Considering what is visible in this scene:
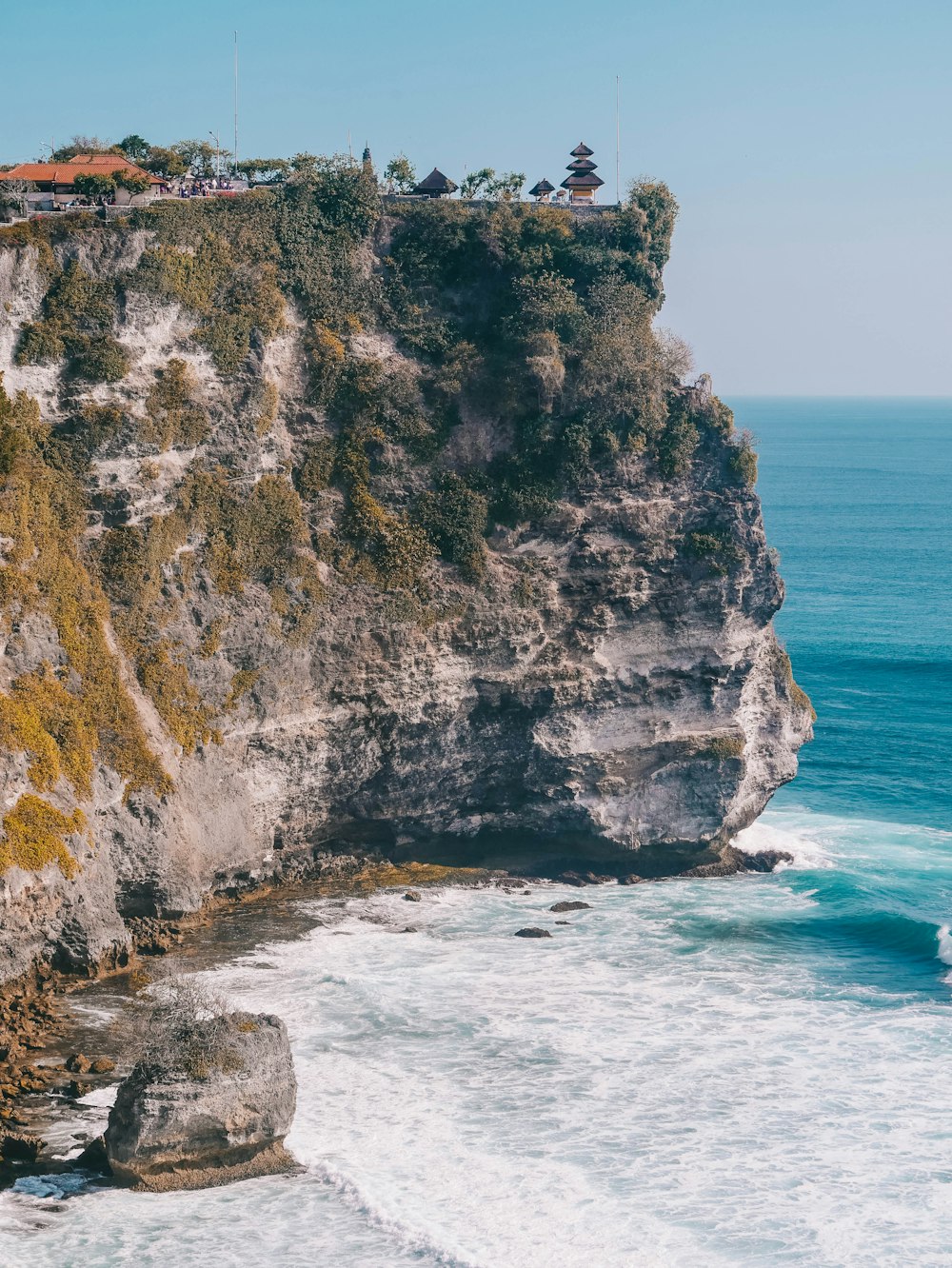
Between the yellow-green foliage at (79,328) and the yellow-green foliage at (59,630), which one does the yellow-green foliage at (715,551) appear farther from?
the yellow-green foliage at (79,328)

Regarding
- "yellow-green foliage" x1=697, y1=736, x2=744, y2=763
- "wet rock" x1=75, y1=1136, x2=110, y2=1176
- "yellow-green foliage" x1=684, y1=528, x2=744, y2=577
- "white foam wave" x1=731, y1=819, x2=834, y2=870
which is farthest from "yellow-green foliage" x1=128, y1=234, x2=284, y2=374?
"white foam wave" x1=731, y1=819, x2=834, y2=870

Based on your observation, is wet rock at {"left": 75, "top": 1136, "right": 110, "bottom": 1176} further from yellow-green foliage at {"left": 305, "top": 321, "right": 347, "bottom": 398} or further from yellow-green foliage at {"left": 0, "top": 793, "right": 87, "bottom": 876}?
yellow-green foliage at {"left": 305, "top": 321, "right": 347, "bottom": 398}

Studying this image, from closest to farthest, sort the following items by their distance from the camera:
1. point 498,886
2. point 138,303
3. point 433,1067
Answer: point 433,1067, point 138,303, point 498,886

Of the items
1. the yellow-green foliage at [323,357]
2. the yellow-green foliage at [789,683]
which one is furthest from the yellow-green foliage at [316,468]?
the yellow-green foliage at [789,683]

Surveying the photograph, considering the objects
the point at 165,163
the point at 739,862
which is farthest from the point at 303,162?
the point at 739,862

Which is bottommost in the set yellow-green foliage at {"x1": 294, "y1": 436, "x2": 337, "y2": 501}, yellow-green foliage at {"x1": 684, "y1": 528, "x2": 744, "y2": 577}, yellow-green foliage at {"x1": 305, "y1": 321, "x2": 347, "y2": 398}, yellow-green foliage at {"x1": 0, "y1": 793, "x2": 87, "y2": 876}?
yellow-green foliage at {"x1": 0, "y1": 793, "x2": 87, "y2": 876}

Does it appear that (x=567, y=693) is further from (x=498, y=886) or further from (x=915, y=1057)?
(x=915, y=1057)

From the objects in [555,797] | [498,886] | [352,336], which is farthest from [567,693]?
[352,336]
